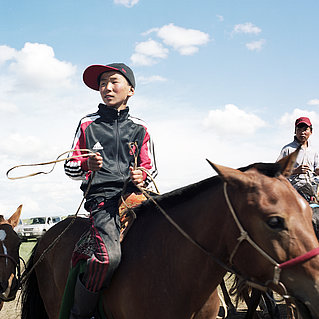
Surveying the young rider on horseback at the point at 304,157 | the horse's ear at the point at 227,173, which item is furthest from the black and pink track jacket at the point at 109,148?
the young rider on horseback at the point at 304,157

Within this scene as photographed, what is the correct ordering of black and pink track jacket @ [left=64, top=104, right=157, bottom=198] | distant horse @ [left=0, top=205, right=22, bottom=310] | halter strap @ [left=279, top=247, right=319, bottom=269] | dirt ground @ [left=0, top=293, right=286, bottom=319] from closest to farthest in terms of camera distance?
halter strap @ [left=279, top=247, right=319, bottom=269] < black and pink track jacket @ [left=64, top=104, right=157, bottom=198] < distant horse @ [left=0, top=205, right=22, bottom=310] < dirt ground @ [left=0, top=293, right=286, bottom=319]

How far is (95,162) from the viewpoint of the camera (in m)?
3.45

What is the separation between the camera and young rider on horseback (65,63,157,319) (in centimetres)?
324

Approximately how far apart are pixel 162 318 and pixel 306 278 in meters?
1.13

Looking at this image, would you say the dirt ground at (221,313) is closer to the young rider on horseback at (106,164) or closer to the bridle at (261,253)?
the young rider on horseback at (106,164)

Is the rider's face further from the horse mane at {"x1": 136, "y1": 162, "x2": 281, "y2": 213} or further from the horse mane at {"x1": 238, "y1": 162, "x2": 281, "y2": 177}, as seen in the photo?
the horse mane at {"x1": 238, "y1": 162, "x2": 281, "y2": 177}

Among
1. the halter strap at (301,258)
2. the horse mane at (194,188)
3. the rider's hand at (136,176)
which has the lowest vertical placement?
the halter strap at (301,258)

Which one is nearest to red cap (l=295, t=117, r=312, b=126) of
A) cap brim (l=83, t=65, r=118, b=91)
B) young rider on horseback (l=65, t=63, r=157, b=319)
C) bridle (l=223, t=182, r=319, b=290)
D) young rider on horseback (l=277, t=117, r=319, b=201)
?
young rider on horseback (l=277, t=117, r=319, b=201)

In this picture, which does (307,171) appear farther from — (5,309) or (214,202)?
(5,309)

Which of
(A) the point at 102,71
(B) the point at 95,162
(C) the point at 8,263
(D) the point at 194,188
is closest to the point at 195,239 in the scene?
(D) the point at 194,188

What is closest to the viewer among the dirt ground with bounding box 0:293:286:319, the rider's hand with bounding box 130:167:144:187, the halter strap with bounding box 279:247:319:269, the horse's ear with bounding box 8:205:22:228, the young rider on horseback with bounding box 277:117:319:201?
the halter strap with bounding box 279:247:319:269

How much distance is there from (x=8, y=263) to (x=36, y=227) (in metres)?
24.1

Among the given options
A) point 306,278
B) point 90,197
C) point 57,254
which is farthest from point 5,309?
point 306,278

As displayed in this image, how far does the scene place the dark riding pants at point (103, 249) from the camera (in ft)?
10.4
